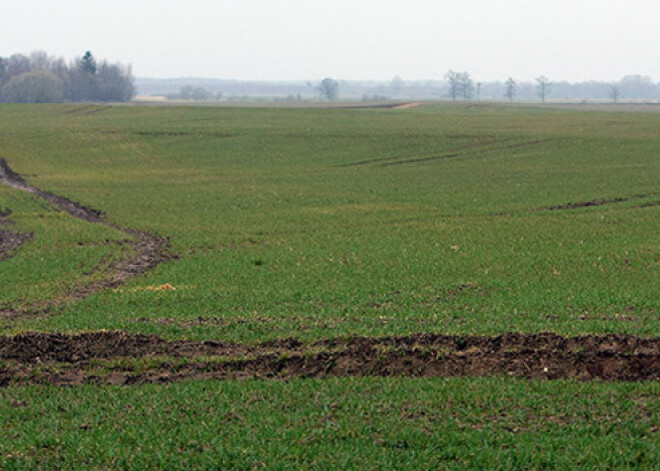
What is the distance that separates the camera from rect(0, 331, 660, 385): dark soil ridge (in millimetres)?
14000

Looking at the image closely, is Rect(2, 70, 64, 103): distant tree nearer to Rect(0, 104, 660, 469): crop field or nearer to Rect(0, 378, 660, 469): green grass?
Rect(0, 104, 660, 469): crop field

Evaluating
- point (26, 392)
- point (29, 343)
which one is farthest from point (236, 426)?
point (29, 343)

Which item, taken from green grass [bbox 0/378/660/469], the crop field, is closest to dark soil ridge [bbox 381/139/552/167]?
the crop field

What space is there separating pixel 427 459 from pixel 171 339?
7.21m

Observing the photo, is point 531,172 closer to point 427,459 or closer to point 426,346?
point 426,346

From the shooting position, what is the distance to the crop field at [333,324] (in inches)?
440

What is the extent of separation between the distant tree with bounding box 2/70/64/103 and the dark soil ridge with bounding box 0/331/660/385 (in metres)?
167

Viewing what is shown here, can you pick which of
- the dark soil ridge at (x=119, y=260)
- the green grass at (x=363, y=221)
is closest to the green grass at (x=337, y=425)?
the green grass at (x=363, y=221)

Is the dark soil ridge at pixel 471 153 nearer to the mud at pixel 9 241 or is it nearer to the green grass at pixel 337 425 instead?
the mud at pixel 9 241

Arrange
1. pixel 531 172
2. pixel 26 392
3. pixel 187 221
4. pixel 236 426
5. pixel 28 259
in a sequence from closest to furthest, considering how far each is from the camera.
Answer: pixel 236 426, pixel 26 392, pixel 28 259, pixel 187 221, pixel 531 172

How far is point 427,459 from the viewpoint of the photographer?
34.7ft

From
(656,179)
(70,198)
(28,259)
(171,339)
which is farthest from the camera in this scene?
(656,179)

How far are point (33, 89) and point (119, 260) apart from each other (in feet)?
512

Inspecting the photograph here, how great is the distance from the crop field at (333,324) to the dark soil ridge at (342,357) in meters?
0.05
